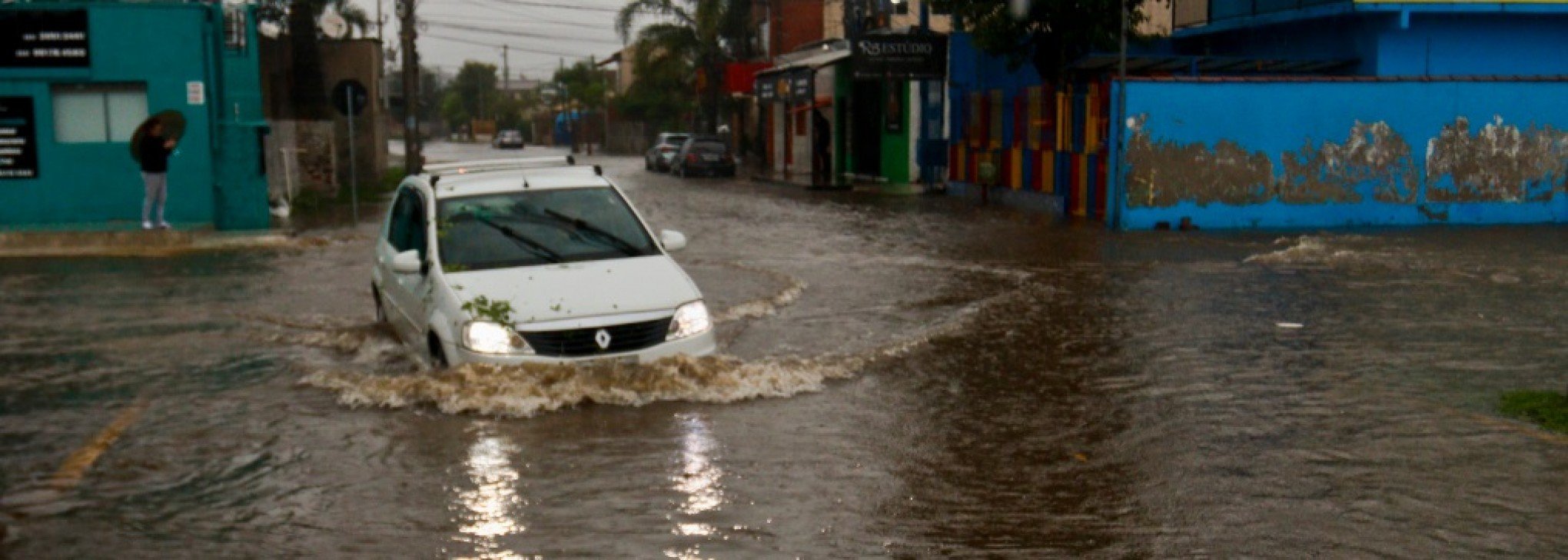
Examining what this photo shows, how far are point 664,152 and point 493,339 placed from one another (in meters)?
40.7

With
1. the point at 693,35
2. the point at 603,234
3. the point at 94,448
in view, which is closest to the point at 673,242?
the point at 603,234

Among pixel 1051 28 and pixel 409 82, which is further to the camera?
pixel 409 82

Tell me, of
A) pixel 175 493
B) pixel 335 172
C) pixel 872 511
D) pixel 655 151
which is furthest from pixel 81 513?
pixel 655 151

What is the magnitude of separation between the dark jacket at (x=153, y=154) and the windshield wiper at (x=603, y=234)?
11.7 meters

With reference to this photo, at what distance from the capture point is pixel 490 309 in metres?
8.98

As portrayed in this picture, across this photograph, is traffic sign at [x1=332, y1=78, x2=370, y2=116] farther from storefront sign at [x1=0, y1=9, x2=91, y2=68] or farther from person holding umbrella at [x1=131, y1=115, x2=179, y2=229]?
storefront sign at [x1=0, y1=9, x2=91, y2=68]

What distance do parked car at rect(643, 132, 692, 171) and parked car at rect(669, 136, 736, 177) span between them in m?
2.11

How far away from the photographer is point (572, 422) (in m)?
8.59

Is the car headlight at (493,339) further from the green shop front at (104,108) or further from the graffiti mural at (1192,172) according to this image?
the graffiti mural at (1192,172)

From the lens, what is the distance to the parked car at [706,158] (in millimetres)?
44719

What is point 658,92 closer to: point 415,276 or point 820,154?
point 820,154

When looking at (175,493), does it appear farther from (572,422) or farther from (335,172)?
(335,172)

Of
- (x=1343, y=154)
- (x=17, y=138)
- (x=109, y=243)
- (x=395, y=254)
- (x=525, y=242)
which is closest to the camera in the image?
(x=525, y=242)

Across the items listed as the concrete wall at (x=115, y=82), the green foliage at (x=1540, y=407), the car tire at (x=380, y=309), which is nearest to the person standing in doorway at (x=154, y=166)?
the concrete wall at (x=115, y=82)
